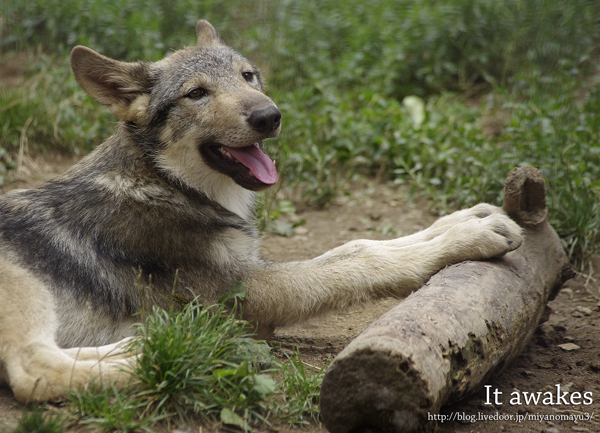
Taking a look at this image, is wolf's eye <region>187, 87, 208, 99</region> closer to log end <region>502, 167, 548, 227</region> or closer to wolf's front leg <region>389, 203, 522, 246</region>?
wolf's front leg <region>389, 203, 522, 246</region>

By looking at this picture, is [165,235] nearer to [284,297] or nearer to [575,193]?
[284,297]

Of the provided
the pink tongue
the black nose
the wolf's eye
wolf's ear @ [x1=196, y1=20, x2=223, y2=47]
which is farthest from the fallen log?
wolf's ear @ [x1=196, y1=20, x2=223, y2=47]

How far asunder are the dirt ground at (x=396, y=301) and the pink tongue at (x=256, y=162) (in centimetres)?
109

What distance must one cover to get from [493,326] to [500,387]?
0.56m

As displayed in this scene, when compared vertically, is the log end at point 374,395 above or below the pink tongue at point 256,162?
below

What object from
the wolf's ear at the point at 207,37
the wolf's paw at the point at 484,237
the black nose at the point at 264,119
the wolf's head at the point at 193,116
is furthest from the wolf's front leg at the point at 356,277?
the wolf's ear at the point at 207,37

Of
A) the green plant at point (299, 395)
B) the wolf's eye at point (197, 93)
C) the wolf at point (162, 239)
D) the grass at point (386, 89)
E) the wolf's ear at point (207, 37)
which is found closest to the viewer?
the green plant at point (299, 395)

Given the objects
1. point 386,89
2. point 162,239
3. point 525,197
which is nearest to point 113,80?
point 162,239

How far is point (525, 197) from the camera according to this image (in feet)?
13.2

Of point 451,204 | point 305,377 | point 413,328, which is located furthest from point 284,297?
point 451,204

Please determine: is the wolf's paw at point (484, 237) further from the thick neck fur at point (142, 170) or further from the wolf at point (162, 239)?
the thick neck fur at point (142, 170)

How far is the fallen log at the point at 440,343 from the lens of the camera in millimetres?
2615

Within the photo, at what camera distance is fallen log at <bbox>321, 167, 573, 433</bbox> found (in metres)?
2.62

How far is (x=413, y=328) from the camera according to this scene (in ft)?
9.22
